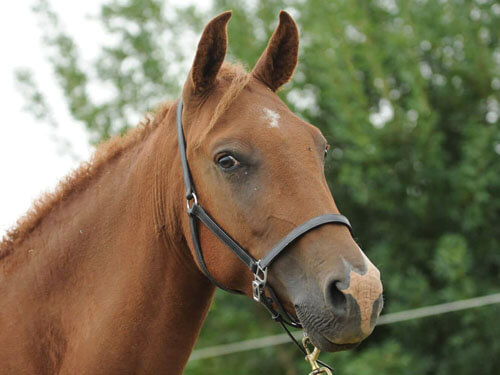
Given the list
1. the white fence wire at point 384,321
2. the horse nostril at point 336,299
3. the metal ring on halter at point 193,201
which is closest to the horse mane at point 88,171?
the metal ring on halter at point 193,201

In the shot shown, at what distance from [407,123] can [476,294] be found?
2.34 metres

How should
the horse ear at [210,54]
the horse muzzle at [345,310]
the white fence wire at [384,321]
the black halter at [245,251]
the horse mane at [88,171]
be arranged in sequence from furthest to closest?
the white fence wire at [384,321], the horse mane at [88,171], the horse ear at [210,54], the black halter at [245,251], the horse muzzle at [345,310]

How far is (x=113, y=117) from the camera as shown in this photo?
10.9 meters

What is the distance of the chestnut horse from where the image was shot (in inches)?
85.9

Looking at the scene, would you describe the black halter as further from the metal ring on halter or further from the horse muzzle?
the horse muzzle

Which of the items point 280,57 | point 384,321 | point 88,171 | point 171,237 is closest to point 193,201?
point 171,237

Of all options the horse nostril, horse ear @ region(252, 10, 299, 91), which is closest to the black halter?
the horse nostril

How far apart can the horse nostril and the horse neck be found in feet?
2.50

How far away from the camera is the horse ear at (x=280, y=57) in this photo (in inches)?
106

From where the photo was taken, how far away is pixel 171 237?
2510 mm

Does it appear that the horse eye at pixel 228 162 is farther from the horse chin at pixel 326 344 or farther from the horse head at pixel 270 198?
the horse chin at pixel 326 344

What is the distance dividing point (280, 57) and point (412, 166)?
4894 mm

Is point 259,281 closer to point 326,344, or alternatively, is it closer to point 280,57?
point 326,344

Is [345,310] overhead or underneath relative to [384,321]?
overhead
